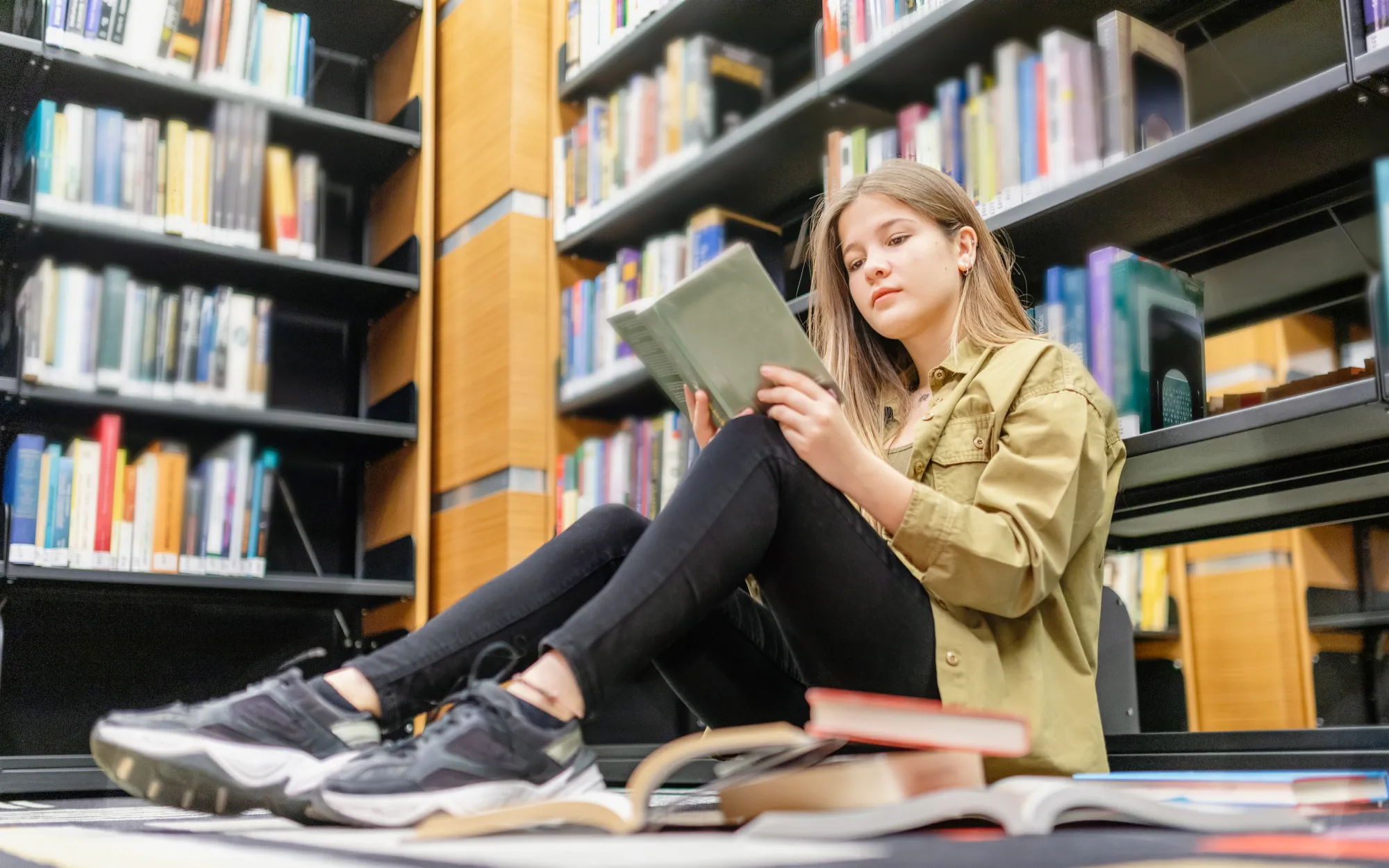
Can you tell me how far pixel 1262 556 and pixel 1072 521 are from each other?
1.01 metres

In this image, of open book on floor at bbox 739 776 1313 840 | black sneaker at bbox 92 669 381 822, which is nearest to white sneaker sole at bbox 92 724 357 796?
black sneaker at bbox 92 669 381 822

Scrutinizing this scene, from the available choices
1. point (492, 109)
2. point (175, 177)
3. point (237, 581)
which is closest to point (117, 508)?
point (237, 581)

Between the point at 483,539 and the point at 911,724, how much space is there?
6.14 feet

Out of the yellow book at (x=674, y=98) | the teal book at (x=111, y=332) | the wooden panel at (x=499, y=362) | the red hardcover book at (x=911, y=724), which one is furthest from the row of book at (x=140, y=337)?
the red hardcover book at (x=911, y=724)

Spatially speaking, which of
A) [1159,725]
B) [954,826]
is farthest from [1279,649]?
[954,826]

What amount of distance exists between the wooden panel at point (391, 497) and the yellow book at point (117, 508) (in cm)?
62

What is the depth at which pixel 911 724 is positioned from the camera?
86cm

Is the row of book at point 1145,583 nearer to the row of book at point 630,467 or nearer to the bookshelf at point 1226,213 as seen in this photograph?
the bookshelf at point 1226,213

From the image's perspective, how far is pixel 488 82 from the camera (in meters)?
2.84

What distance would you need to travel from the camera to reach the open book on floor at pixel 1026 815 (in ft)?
2.61

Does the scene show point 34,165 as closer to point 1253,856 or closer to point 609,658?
point 609,658

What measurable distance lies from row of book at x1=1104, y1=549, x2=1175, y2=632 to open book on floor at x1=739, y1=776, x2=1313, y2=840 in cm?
123

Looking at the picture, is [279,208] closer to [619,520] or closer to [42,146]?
[42,146]

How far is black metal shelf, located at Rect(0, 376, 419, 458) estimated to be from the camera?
92.8 inches
